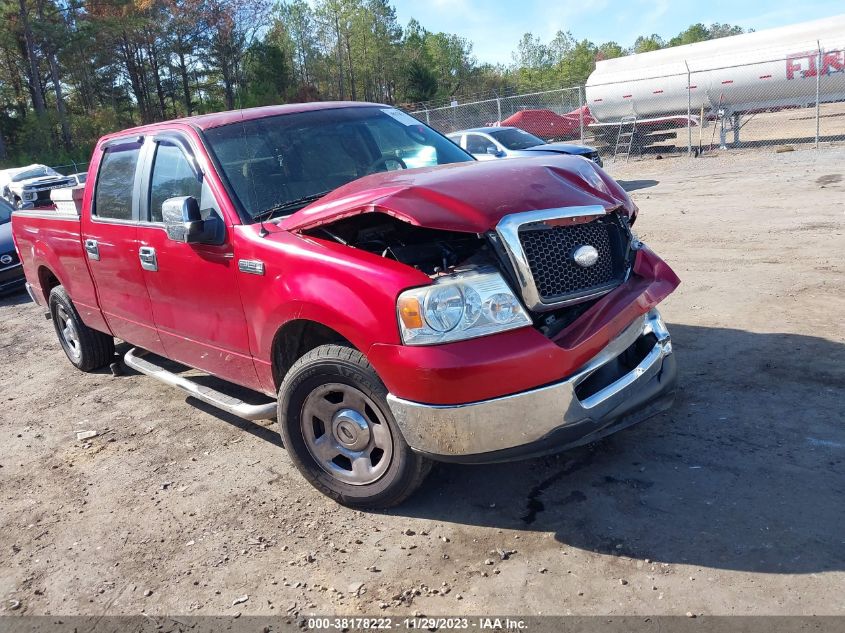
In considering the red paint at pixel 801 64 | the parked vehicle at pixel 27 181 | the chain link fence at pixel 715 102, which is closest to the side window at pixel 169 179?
the parked vehicle at pixel 27 181

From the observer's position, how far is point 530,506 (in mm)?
3580

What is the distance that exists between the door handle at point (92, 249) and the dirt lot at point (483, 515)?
120 centimetres

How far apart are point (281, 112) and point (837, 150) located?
705 inches

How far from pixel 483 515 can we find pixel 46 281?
5.29 metres

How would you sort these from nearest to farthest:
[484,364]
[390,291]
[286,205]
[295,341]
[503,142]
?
[484,364] < [390,291] < [295,341] < [286,205] < [503,142]

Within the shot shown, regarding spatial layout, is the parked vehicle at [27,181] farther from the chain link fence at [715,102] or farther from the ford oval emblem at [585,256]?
the ford oval emblem at [585,256]

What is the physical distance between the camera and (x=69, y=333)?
6848 millimetres

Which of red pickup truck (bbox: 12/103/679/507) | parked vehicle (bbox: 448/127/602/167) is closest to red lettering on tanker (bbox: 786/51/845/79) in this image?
parked vehicle (bbox: 448/127/602/167)

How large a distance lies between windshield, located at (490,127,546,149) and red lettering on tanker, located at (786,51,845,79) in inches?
391

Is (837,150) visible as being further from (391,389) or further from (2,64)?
(2,64)

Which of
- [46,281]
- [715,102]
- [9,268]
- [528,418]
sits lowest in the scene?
[528,418]

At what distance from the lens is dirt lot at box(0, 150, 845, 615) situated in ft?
9.73

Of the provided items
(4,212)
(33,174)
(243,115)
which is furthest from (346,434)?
(33,174)

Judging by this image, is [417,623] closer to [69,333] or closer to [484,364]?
[484,364]
